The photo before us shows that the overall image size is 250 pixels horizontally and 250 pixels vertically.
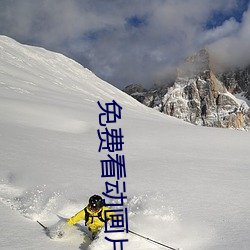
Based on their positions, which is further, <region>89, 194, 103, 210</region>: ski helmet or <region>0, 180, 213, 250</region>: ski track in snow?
<region>89, 194, 103, 210</region>: ski helmet

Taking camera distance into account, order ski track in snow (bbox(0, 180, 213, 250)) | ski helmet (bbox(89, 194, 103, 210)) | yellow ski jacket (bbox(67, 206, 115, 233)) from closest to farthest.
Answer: ski track in snow (bbox(0, 180, 213, 250)) < ski helmet (bbox(89, 194, 103, 210)) < yellow ski jacket (bbox(67, 206, 115, 233))

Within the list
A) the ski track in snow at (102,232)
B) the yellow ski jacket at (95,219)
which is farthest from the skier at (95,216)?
the ski track in snow at (102,232)

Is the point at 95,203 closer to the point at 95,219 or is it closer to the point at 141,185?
the point at 95,219

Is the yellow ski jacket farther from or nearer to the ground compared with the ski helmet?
nearer to the ground

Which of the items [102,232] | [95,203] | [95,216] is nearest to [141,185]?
[95,216]

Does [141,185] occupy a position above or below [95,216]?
above

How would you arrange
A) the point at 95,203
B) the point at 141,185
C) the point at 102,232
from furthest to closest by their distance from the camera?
the point at 141,185 → the point at 95,203 → the point at 102,232

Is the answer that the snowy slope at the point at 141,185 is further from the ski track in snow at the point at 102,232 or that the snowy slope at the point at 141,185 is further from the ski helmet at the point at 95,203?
the ski helmet at the point at 95,203

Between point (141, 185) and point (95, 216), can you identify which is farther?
point (141, 185)

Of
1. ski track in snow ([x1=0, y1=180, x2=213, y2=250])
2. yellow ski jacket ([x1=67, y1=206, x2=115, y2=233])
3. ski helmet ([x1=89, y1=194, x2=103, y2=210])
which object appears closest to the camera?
ski track in snow ([x1=0, y1=180, x2=213, y2=250])

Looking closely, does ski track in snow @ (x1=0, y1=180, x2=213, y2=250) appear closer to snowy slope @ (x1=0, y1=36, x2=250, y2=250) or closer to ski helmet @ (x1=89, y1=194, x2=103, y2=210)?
snowy slope @ (x1=0, y1=36, x2=250, y2=250)

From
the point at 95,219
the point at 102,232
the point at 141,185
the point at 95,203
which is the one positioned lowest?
the point at 102,232

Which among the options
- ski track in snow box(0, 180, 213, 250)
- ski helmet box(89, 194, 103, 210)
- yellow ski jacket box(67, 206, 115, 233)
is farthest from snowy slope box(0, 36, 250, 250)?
ski helmet box(89, 194, 103, 210)

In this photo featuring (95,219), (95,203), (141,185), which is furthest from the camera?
(141,185)
